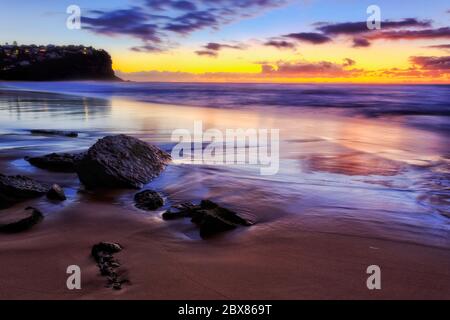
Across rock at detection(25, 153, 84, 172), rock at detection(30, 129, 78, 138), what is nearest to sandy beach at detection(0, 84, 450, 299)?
rock at detection(25, 153, 84, 172)

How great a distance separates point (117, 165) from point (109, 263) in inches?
91.2

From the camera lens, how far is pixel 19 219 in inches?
141

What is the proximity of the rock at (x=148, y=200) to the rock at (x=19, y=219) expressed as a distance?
99cm

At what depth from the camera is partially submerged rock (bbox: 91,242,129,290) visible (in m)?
2.69

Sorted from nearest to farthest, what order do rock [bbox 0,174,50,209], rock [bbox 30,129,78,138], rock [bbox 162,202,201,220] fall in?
1. rock [bbox 162,202,201,220]
2. rock [bbox 0,174,50,209]
3. rock [bbox 30,129,78,138]

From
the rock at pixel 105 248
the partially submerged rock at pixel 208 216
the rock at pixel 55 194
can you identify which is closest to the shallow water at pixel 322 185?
the rock at pixel 55 194

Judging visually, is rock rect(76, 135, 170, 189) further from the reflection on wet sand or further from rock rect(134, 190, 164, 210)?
the reflection on wet sand

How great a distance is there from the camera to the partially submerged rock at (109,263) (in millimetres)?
2691

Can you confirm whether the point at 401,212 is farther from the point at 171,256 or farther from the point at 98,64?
the point at 98,64

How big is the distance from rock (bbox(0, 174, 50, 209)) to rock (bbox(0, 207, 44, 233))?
0.29m

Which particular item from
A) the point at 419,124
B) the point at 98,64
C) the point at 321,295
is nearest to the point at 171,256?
the point at 321,295

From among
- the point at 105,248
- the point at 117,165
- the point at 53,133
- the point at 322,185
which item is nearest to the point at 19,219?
the point at 105,248

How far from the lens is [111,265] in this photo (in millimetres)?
2916
